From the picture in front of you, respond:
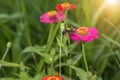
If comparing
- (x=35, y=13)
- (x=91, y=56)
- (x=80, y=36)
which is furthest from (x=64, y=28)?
(x=35, y=13)

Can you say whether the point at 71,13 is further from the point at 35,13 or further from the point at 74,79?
the point at 74,79

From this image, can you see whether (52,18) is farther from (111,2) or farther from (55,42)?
(111,2)

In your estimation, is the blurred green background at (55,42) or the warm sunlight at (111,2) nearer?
the blurred green background at (55,42)

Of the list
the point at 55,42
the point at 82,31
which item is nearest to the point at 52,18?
the point at 82,31

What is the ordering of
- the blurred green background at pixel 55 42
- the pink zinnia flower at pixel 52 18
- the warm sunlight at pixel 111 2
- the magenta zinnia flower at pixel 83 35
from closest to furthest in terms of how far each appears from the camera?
the magenta zinnia flower at pixel 83 35 < the pink zinnia flower at pixel 52 18 < the blurred green background at pixel 55 42 < the warm sunlight at pixel 111 2

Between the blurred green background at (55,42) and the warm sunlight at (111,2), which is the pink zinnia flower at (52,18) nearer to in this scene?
the blurred green background at (55,42)

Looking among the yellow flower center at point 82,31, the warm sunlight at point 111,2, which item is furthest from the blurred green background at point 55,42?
the yellow flower center at point 82,31

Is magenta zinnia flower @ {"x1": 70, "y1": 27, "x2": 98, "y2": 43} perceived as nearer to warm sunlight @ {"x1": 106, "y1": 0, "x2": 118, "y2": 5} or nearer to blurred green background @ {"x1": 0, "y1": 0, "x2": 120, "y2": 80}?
blurred green background @ {"x1": 0, "y1": 0, "x2": 120, "y2": 80}

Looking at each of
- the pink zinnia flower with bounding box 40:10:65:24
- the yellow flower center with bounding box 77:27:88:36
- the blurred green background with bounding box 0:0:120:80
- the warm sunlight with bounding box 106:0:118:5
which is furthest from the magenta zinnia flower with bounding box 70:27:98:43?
the warm sunlight with bounding box 106:0:118:5

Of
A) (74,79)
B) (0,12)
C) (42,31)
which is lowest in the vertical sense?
(74,79)
